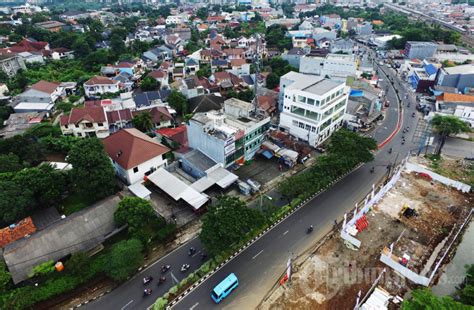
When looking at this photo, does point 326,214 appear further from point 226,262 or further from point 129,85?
point 129,85

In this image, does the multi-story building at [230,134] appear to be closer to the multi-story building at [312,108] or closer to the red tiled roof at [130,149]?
the red tiled roof at [130,149]

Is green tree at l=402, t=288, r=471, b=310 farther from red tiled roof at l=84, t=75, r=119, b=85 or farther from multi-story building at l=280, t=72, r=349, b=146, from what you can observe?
red tiled roof at l=84, t=75, r=119, b=85

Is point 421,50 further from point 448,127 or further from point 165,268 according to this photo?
point 165,268

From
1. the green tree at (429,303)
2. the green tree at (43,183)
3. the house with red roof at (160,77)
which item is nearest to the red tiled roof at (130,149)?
the green tree at (43,183)

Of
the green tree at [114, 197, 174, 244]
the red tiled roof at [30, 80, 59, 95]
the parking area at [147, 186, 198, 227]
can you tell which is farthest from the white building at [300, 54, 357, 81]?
the red tiled roof at [30, 80, 59, 95]

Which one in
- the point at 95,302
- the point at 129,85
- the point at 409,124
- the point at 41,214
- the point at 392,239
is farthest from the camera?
the point at 129,85

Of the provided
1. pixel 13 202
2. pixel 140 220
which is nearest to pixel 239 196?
pixel 140 220

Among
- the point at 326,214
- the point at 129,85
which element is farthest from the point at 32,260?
the point at 129,85
